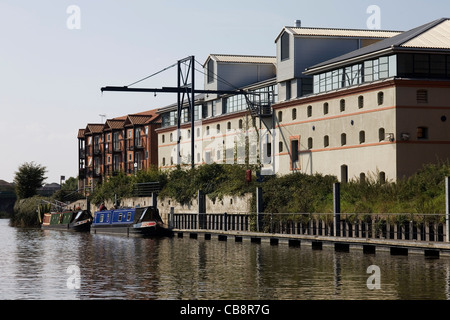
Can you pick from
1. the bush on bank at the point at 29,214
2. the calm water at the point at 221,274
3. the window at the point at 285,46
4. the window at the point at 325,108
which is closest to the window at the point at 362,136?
the window at the point at 325,108

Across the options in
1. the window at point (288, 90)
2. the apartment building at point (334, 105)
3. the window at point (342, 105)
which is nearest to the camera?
Answer: the apartment building at point (334, 105)

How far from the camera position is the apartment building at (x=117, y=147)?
122 metres

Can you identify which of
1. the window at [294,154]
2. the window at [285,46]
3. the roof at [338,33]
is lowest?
the window at [294,154]

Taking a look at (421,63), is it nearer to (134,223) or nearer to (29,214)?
(134,223)

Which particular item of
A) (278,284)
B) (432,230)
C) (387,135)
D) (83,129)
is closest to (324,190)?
(387,135)

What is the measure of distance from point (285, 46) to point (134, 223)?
19.9 m

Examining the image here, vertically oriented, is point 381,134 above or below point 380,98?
below

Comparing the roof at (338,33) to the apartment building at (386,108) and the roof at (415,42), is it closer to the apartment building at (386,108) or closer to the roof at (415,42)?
the apartment building at (386,108)

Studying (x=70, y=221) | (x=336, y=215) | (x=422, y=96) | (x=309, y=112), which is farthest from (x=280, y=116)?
(x=336, y=215)

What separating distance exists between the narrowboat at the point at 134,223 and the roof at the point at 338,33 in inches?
752

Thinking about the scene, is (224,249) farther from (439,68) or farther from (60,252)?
(439,68)

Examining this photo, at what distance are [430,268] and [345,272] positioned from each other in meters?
3.43

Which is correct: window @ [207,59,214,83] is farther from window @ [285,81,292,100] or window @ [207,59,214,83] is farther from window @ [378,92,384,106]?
window @ [378,92,384,106]

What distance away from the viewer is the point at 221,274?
36500mm
